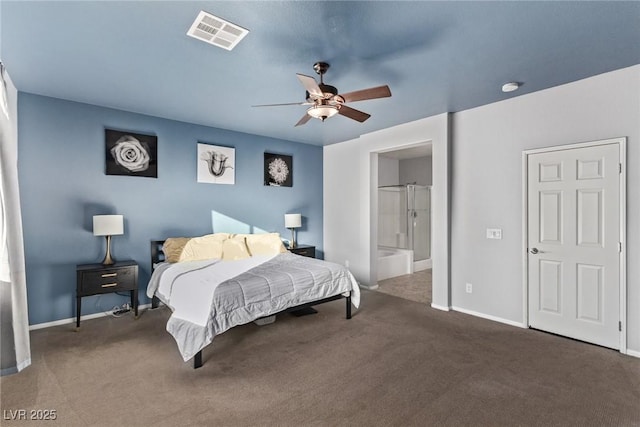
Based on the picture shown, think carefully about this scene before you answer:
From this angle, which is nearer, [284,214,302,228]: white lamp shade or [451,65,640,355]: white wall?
[451,65,640,355]: white wall

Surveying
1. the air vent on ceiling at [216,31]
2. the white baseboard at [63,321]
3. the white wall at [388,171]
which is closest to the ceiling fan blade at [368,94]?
the air vent on ceiling at [216,31]

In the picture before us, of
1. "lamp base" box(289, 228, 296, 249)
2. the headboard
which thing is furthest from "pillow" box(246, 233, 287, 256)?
the headboard

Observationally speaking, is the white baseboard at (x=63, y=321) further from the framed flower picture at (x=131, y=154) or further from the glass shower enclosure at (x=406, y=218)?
the glass shower enclosure at (x=406, y=218)

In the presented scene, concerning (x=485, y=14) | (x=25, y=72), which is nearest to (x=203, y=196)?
(x=25, y=72)

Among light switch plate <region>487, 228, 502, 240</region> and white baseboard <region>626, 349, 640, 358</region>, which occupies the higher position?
light switch plate <region>487, 228, 502, 240</region>

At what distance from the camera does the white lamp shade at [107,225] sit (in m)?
3.66

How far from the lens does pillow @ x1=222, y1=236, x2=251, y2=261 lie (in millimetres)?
4327

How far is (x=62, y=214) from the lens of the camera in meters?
3.75

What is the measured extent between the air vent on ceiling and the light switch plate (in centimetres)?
352

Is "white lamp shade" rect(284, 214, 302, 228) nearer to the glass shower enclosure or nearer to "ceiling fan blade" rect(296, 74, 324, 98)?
the glass shower enclosure

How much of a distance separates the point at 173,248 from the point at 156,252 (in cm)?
34

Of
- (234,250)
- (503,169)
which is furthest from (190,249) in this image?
(503,169)

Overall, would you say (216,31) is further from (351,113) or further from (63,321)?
(63,321)

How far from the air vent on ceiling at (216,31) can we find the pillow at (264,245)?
280 cm
